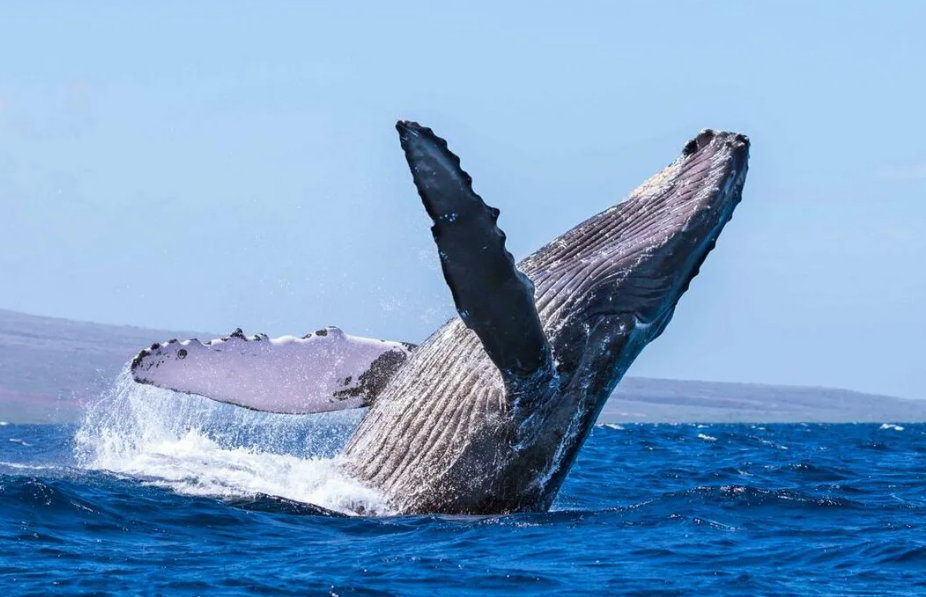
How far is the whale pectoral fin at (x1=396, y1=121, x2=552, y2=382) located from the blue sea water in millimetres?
1400

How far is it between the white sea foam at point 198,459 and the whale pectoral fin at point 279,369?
0.20 metres

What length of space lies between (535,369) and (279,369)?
2.72 meters

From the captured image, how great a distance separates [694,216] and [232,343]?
3.45 meters

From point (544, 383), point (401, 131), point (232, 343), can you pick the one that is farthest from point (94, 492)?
point (401, 131)

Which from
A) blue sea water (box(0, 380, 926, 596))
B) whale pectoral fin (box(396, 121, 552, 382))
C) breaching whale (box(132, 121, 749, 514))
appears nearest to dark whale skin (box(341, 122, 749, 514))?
breaching whale (box(132, 121, 749, 514))

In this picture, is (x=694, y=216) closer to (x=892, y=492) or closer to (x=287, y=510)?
(x=287, y=510)

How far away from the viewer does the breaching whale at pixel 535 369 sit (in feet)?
28.9

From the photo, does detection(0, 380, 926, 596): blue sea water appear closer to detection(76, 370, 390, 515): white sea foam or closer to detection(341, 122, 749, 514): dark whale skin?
detection(76, 370, 390, 515): white sea foam

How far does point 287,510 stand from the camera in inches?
369

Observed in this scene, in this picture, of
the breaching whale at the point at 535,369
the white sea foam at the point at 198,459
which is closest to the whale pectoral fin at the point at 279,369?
the breaching whale at the point at 535,369

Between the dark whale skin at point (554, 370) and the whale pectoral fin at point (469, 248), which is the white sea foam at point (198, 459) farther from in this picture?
the whale pectoral fin at point (469, 248)

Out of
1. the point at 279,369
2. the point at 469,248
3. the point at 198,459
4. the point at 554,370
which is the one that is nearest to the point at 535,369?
the point at 554,370

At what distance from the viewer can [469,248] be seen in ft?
23.9

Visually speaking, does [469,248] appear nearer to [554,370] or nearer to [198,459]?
[554,370]
